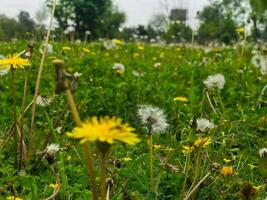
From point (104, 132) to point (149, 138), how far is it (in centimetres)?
86

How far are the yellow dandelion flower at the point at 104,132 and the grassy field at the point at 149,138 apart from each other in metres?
0.03

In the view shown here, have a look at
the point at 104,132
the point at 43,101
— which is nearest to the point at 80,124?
the point at 104,132

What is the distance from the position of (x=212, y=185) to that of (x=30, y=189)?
0.49m

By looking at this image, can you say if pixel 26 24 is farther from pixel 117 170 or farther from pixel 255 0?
pixel 117 170

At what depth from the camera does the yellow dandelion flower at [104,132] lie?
0.68 meters

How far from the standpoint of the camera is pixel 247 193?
966mm

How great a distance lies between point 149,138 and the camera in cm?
156

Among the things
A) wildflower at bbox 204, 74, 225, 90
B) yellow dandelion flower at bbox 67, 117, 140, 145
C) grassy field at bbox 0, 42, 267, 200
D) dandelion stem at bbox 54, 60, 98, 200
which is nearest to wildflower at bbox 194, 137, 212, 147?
grassy field at bbox 0, 42, 267, 200

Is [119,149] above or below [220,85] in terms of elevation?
below

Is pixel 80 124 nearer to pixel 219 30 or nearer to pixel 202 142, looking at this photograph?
pixel 202 142

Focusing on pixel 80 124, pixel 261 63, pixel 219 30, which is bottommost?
pixel 219 30

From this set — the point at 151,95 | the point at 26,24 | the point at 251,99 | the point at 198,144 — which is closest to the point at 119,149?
the point at 198,144

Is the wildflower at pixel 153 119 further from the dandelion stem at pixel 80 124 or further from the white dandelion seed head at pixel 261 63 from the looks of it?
the white dandelion seed head at pixel 261 63

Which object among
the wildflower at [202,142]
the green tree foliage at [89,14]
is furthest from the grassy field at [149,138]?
the green tree foliage at [89,14]
